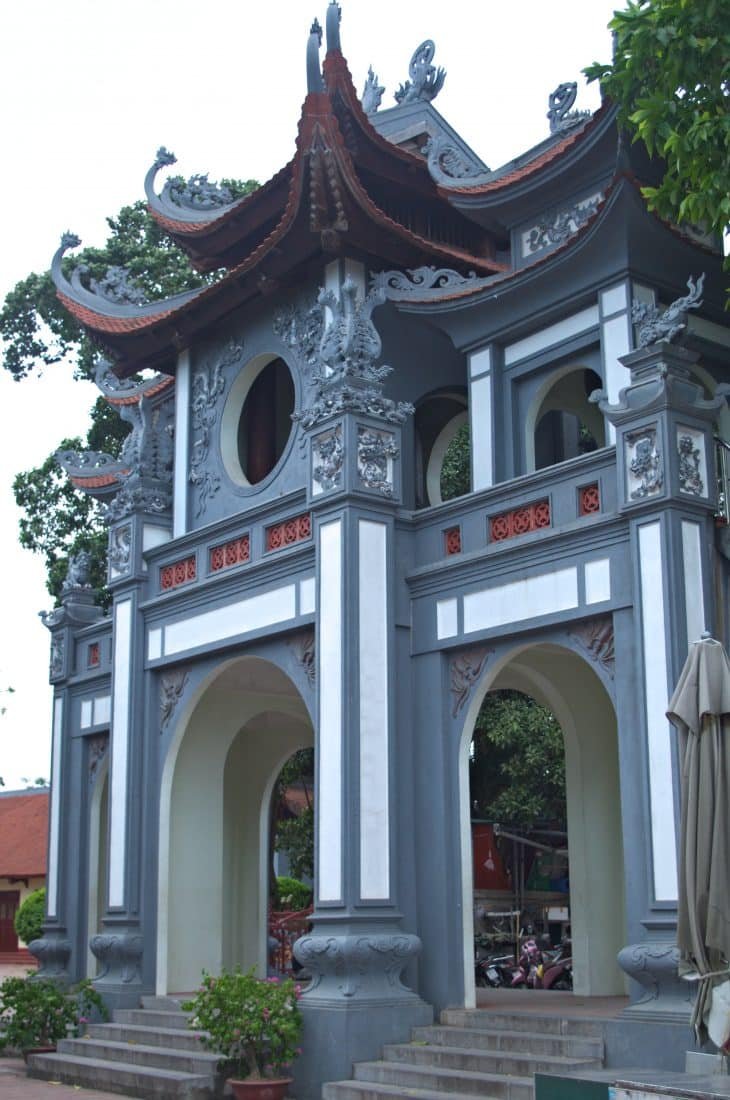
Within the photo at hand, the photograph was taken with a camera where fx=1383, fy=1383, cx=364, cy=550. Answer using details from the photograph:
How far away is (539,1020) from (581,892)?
7.69ft

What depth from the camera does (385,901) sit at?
10844mm

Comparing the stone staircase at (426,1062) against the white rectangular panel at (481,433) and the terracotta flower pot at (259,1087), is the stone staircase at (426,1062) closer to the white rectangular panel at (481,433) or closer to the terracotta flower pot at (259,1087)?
the terracotta flower pot at (259,1087)

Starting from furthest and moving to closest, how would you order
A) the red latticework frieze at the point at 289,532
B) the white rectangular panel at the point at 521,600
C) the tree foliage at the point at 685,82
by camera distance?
the red latticework frieze at the point at 289,532, the white rectangular panel at the point at 521,600, the tree foliage at the point at 685,82

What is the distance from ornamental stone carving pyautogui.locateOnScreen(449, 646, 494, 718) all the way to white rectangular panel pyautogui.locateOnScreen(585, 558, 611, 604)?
48.9 inches

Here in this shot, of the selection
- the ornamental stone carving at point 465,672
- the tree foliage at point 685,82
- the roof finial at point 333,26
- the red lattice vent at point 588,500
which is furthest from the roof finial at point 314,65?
the ornamental stone carving at point 465,672

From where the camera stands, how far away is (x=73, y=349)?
23.5m

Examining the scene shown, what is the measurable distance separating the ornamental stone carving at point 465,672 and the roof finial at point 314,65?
5.02 metres

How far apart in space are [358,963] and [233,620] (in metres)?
3.70

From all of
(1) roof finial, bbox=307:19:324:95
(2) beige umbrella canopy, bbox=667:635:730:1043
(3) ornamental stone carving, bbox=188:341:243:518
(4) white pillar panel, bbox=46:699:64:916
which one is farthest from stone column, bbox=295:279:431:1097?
(4) white pillar panel, bbox=46:699:64:916

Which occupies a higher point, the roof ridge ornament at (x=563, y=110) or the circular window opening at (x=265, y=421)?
the roof ridge ornament at (x=563, y=110)

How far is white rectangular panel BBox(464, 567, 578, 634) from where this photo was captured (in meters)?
10.3

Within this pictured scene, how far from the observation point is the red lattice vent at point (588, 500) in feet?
33.8

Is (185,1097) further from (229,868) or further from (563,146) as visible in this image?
(563,146)

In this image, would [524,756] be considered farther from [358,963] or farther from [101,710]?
[358,963]
